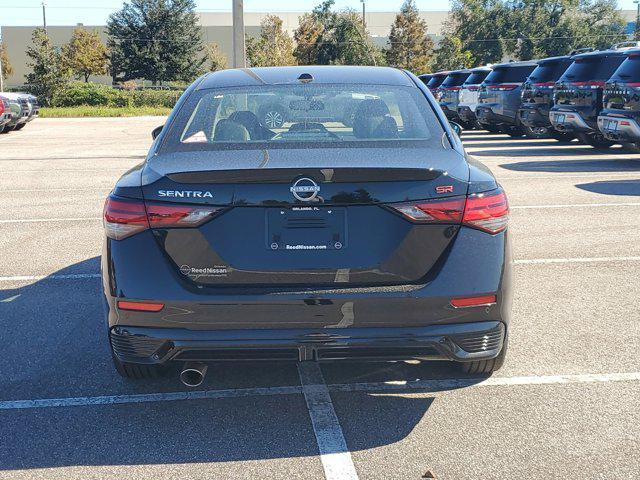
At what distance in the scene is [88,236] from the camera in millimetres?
8141

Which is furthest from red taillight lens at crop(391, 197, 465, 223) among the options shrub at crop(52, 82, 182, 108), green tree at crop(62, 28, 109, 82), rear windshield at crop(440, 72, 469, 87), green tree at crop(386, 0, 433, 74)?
green tree at crop(62, 28, 109, 82)

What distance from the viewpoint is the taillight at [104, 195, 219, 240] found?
335 cm

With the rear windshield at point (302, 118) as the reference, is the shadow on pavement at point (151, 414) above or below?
below

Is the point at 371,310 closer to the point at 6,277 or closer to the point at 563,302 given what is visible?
the point at 563,302

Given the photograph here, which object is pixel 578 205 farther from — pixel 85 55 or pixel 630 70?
pixel 85 55

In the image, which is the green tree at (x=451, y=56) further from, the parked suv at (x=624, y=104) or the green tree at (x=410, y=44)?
the parked suv at (x=624, y=104)

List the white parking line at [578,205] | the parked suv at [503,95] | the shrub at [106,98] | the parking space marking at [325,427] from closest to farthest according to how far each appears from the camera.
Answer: the parking space marking at [325,427] < the white parking line at [578,205] < the parked suv at [503,95] < the shrub at [106,98]

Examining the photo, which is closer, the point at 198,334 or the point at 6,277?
the point at 198,334

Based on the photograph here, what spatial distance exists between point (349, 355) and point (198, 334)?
2.13ft

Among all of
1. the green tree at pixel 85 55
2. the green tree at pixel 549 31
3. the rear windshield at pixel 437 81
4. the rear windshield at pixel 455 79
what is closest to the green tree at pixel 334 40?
the green tree at pixel 549 31

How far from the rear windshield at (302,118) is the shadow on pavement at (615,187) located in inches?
283

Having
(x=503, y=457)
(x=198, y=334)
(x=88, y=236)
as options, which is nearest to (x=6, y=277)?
(x=88, y=236)

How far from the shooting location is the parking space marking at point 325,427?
3217 millimetres

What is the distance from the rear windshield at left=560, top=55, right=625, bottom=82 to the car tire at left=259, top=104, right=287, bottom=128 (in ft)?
41.5
